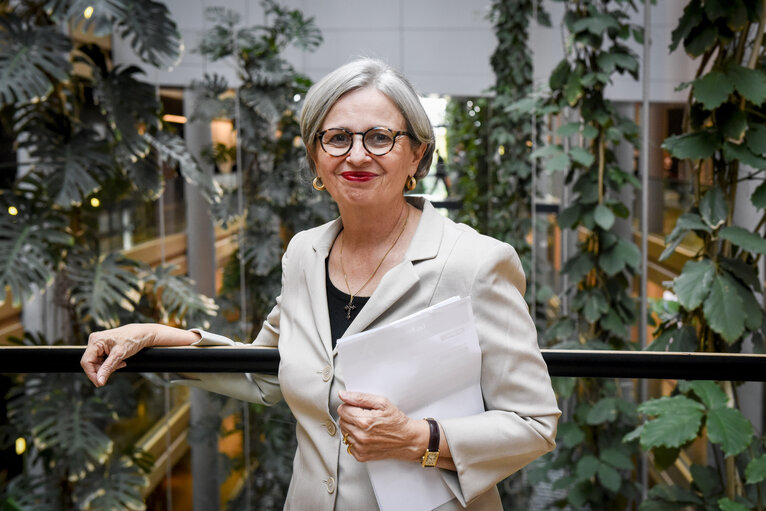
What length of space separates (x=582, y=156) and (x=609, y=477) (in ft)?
4.93

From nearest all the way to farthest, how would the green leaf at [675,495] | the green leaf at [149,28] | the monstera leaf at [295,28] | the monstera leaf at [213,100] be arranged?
the green leaf at [675,495] < the green leaf at [149,28] < the monstera leaf at [295,28] < the monstera leaf at [213,100]

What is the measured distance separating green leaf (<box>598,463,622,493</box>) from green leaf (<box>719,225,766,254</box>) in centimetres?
135

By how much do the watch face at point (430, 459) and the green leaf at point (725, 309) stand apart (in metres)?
1.72

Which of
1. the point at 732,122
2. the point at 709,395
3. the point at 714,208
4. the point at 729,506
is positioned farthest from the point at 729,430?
the point at 732,122

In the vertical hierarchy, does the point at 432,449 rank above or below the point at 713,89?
below

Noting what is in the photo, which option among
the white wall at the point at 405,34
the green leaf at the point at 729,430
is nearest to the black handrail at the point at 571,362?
the green leaf at the point at 729,430

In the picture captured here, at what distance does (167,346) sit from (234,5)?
3752 millimetres

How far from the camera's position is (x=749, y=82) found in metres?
2.59

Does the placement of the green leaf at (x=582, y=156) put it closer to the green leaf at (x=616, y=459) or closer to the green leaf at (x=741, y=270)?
the green leaf at (x=741, y=270)

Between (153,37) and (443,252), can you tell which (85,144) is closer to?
(153,37)

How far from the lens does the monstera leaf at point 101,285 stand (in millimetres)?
3711

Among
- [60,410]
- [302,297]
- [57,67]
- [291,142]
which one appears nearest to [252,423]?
[60,410]

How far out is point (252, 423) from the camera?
15.7ft

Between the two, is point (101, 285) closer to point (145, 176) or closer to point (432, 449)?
point (145, 176)
